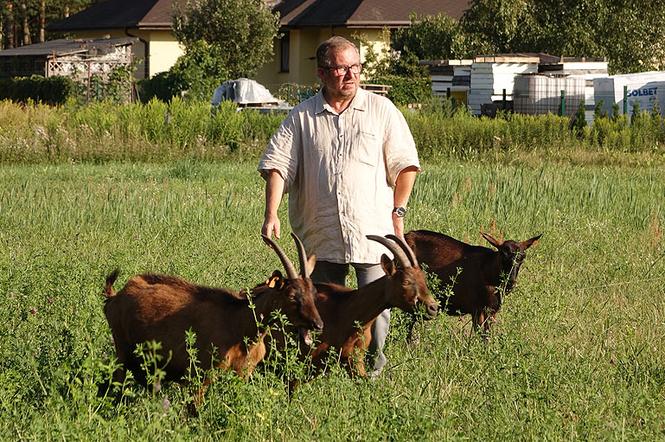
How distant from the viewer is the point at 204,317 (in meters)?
7.52

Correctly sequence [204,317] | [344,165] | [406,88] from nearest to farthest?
[204,317] < [344,165] < [406,88]

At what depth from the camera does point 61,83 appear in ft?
151

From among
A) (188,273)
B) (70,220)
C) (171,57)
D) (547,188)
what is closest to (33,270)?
(188,273)

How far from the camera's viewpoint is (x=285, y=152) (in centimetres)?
812

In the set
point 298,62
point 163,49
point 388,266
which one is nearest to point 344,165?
point 388,266

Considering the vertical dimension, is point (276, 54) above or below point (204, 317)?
above

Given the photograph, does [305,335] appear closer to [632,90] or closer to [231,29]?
[632,90]

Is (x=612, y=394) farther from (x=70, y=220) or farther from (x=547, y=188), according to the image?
(x=547, y=188)

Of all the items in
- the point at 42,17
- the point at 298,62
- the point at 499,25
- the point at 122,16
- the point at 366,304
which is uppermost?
the point at 42,17

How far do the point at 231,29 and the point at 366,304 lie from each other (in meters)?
42.6

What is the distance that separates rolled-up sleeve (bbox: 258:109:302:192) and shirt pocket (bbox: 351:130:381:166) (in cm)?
40

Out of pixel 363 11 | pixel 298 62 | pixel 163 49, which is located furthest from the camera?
pixel 163 49

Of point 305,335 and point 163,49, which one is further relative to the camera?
point 163,49

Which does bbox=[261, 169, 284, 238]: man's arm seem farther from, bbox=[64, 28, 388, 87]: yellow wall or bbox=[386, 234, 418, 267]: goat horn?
bbox=[64, 28, 388, 87]: yellow wall
